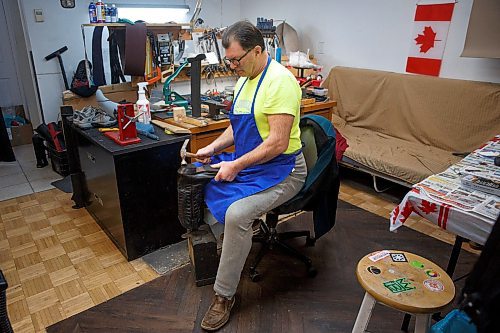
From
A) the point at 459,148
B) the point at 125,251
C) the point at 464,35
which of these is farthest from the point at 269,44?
the point at 125,251

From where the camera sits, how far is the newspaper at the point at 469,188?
1.29 metres

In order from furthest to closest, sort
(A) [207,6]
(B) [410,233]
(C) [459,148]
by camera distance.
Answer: (A) [207,6] < (C) [459,148] < (B) [410,233]

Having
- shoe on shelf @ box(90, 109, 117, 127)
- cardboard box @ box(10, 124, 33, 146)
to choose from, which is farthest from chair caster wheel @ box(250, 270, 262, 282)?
cardboard box @ box(10, 124, 33, 146)

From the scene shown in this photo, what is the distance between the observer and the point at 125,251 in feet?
7.19

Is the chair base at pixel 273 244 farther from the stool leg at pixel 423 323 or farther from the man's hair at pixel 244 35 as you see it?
the man's hair at pixel 244 35

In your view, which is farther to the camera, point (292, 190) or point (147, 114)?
point (147, 114)

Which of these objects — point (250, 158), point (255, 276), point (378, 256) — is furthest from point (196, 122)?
point (378, 256)

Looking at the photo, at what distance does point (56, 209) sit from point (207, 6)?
10.3ft

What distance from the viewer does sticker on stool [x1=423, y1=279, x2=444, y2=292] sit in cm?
129

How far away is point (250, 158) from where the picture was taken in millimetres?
1703

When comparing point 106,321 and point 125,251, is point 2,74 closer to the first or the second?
point 125,251

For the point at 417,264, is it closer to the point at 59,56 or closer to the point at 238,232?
the point at 238,232

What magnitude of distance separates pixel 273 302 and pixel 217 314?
0.33m

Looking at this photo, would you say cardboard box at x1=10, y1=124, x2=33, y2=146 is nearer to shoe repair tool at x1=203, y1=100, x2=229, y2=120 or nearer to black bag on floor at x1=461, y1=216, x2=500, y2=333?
shoe repair tool at x1=203, y1=100, x2=229, y2=120
